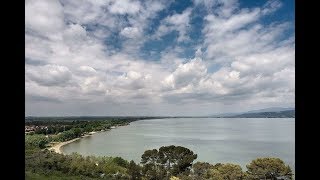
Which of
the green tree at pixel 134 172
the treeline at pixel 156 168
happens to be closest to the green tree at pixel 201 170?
the treeline at pixel 156 168

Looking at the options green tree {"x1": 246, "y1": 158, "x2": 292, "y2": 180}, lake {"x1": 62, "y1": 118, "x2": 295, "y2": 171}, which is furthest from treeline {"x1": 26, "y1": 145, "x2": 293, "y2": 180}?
lake {"x1": 62, "y1": 118, "x2": 295, "y2": 171}

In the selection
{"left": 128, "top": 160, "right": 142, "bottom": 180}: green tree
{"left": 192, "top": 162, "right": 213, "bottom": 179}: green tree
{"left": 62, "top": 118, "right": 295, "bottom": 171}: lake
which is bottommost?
{"left": 62, "top": 118, "right": 295, "bottom": 171}: lake

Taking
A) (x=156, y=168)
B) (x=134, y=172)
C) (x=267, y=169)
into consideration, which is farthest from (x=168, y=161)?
(x=267, y=169)

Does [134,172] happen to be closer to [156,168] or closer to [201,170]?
[156,168]

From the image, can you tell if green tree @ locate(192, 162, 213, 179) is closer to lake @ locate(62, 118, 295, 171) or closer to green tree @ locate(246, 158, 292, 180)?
green tree @ locate(246, 158, 292, 180)

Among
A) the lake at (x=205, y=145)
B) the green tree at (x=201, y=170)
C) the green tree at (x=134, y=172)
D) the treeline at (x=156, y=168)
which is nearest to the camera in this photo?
the treeline at (x=156, y=168)

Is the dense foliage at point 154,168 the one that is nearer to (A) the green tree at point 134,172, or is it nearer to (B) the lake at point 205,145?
(A) the green tree at point 134,172

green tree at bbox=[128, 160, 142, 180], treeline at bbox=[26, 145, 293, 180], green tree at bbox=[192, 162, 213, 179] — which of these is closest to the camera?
treeline at bbox=[26, 145, 293, 180]
